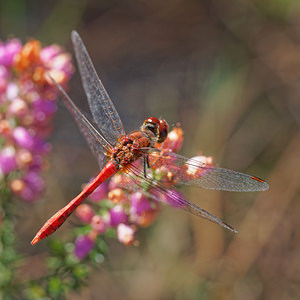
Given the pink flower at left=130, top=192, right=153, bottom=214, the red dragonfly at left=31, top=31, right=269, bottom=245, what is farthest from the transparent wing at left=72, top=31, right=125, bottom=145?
the pink flower at left=130, top=192, right=153, bottom=214

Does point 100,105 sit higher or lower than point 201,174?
higher

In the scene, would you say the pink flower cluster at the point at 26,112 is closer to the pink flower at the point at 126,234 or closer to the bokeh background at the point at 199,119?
the pink flower at the point at 126,234

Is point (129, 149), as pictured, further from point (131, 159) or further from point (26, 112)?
point (26, 112)

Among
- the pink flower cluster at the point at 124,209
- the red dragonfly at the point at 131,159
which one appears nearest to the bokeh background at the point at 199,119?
the pink flower cluster at the point at 124,209

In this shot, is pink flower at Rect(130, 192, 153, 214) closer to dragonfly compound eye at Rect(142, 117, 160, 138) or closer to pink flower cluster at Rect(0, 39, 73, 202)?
dragonfly compound eye at Rect(142, 117, 160, 138)

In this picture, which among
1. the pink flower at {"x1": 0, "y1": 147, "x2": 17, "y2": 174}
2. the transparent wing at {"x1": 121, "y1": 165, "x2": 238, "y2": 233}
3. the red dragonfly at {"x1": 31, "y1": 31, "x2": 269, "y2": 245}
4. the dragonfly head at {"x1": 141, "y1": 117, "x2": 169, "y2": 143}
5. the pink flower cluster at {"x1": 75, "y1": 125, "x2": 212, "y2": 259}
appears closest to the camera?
the transparent wing at {"x1": 121, "y1": 165, "x2": 238, "y2": 233}

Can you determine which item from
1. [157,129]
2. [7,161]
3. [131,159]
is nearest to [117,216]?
[131,159]
